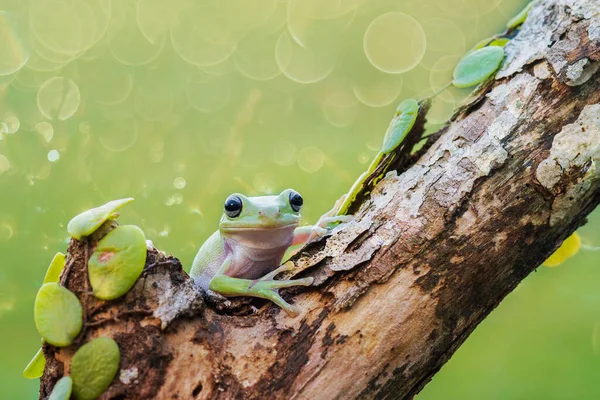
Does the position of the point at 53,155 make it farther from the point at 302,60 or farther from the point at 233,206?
the point at 302,60

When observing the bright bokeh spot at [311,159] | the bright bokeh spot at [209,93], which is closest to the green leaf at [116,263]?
the bright bokeh spot at [311,159]

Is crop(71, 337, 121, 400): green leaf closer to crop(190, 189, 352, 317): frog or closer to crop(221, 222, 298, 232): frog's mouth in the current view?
crop(190, 189, 352, 317): frog

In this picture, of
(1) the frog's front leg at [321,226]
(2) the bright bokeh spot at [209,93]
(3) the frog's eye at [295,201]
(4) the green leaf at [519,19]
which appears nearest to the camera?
(1) the frog's front leg at [321,226]

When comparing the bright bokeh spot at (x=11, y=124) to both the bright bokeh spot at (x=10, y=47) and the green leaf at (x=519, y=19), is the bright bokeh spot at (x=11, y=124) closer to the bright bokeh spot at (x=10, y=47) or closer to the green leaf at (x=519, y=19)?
the bright bokeh spot at (x=10, y=47)

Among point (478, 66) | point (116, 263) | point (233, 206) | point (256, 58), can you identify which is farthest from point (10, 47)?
point (478, 66)

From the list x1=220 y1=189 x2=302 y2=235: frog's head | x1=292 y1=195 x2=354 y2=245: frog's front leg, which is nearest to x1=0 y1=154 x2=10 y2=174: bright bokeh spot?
x1=220 y1=189 x2=302 y2=235: frog's head

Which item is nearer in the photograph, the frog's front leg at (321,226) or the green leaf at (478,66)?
the green leaf at (478,66)

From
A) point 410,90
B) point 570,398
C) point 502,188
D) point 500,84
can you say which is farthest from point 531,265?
point 410,90
